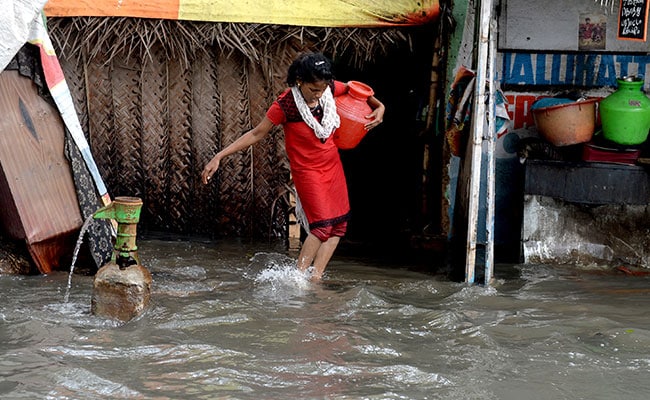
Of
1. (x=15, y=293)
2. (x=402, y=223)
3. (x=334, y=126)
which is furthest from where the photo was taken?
(x=402, y=223)

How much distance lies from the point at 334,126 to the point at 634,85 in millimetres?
2271

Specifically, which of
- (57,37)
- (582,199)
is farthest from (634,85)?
(57,37)

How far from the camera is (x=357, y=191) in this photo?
998cm

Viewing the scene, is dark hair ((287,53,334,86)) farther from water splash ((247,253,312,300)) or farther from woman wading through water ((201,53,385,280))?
water splash ((247,253,312,300))

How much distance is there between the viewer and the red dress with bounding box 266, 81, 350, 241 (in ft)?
20.6

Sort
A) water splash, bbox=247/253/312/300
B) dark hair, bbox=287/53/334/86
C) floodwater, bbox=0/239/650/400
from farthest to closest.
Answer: water splash, bbox=247/253/312/300 → dark hair, bbox=287/53/334/86 → floodwater, bbox=0/239/650/400

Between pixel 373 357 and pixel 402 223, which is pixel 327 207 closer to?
pixel 373 357

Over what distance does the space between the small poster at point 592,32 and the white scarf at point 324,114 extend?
2325 millimetres

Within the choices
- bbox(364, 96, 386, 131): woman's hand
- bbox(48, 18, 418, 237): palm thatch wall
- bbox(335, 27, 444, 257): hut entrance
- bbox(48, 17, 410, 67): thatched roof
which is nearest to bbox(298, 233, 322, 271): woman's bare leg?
bbox(364, 96, 386, 131): woman's hand

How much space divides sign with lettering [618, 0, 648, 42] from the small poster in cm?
50

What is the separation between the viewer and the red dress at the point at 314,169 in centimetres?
629

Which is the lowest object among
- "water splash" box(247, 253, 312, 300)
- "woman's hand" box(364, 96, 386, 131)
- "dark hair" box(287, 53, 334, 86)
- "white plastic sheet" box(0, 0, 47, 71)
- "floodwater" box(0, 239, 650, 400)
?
"floodwater" box(0, 239, 650, 400)

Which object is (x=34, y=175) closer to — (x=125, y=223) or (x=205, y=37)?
(x=125, y=223)

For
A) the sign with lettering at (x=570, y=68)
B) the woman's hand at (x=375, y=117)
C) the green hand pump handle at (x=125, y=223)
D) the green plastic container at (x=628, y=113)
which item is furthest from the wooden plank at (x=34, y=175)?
the green plastic container at (x=628, y=113)
